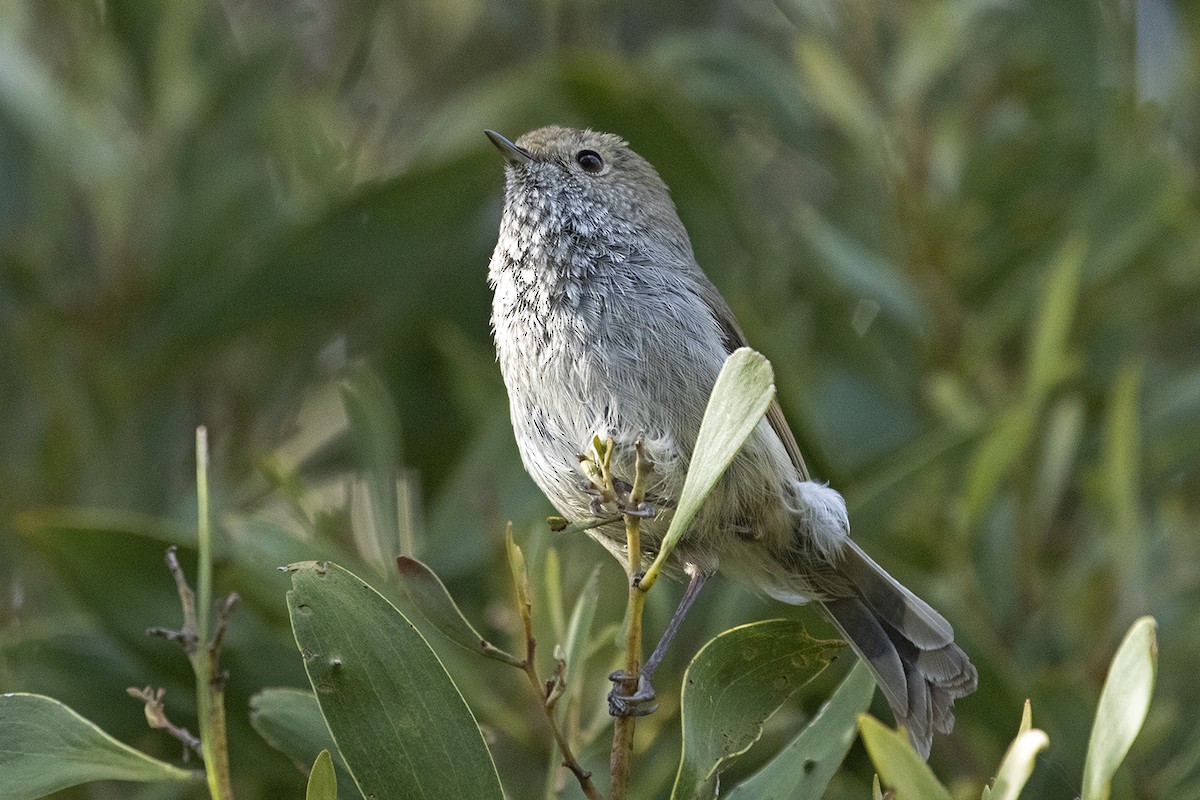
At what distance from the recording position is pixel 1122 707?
59.8 inches

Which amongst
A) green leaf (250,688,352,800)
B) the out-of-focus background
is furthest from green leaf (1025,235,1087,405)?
green leaf (250,688,352,800)

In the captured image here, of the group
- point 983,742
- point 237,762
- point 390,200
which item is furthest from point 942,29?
point 237,762

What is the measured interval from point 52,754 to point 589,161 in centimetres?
178

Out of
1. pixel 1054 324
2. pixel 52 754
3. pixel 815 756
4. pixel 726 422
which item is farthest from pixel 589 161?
pixel 52 754

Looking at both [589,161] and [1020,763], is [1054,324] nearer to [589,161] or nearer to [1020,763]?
[589,161]

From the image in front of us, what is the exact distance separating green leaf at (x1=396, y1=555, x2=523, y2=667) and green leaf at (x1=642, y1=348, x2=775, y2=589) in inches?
10.3

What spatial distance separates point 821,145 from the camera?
4227mm

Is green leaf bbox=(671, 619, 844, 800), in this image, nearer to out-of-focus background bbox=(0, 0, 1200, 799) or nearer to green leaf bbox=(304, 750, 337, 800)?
green leaf bbox=(304, 750, 337, 800)

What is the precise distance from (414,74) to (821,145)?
169 cm

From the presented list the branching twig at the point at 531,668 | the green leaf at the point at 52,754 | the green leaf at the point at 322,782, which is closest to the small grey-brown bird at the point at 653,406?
the branching twig at the point at 531,668

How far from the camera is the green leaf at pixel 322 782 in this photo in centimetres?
170

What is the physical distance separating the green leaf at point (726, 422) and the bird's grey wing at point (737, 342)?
111 centimetres

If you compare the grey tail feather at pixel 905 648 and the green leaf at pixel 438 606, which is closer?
the green leaf at pixel 438 606

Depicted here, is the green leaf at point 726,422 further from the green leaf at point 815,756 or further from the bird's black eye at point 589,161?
the bird's black eye at point 589,161
